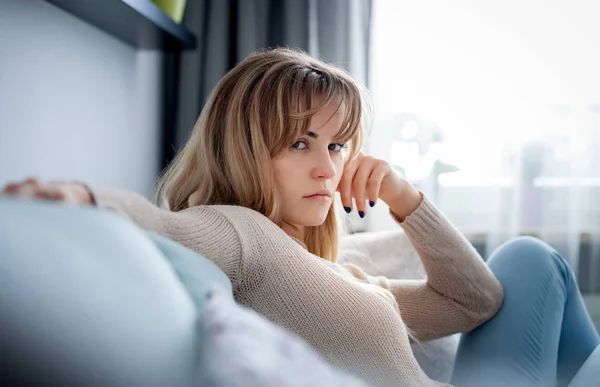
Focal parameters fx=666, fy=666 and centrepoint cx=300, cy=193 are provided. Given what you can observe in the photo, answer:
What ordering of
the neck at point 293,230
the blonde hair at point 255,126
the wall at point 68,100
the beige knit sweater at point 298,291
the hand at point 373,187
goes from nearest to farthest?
the beige knit sweater at point 298,291
the blonde hair at point 255,126
the neck at point 293,230
the hand at point 373,187
the wall at point 68,100

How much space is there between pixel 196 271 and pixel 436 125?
2.22 m

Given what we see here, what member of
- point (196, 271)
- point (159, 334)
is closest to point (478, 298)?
point (196, 271)

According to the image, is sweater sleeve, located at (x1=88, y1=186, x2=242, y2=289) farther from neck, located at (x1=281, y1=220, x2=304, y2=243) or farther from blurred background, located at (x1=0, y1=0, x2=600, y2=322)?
blurred background, located at (x1=0, y1=0, x2=600, y2=322)

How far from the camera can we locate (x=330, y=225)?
129 centimetres

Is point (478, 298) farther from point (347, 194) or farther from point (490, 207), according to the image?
point (490, 207)

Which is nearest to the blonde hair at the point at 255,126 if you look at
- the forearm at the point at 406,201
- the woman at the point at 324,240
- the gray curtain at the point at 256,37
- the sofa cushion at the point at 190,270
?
the woman at the point at 324,240

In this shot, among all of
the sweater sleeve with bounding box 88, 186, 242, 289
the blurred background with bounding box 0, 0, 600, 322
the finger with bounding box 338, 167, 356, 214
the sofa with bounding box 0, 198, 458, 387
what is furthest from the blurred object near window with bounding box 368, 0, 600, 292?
the sofa with bounding box 0, 198, 458, 387

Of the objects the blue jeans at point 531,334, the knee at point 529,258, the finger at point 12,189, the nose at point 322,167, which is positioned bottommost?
the blue jeans at point 531,334

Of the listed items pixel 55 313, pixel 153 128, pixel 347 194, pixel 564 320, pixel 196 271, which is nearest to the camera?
Answer: pixel 55 313

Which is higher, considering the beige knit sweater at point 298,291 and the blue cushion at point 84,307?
the blue cushion at point 84,307

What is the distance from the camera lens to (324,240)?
129cm

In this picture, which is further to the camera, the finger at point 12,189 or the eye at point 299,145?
the eye at point 299,145

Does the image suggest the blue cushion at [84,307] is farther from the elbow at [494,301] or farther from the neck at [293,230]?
the elbow at [494,301]

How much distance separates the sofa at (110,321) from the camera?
417 millimetres
